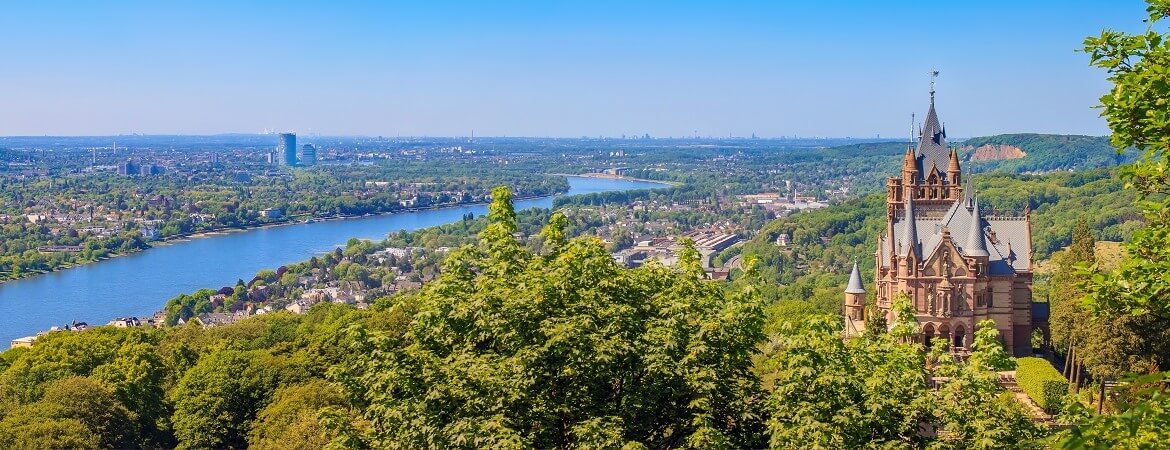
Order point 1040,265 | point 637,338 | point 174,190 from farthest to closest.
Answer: point 174,190, point 1040,265, point 637,338

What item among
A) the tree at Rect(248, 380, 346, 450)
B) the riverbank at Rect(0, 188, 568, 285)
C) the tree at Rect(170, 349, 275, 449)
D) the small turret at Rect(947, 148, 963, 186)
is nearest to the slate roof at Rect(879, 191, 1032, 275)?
the small turret at Rect(947, 148, 963, 186)

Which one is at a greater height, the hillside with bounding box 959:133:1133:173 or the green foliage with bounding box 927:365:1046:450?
the hillside with bounding box 959:133:1133:173

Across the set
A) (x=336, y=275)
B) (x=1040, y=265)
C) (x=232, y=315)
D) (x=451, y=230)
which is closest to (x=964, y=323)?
(x=1040, y=265)

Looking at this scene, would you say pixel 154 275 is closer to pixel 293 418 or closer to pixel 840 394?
pixel 293 418

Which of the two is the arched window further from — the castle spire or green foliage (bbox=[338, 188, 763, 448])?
green foliage (bbox=[338, 188, 763, 448])

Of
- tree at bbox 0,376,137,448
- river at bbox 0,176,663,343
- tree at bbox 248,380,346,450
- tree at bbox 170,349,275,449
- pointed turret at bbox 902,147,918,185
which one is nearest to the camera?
tree at bbox 248,380,346,450

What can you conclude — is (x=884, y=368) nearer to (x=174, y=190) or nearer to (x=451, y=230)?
(x=451, y=230)

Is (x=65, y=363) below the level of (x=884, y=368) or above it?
below
